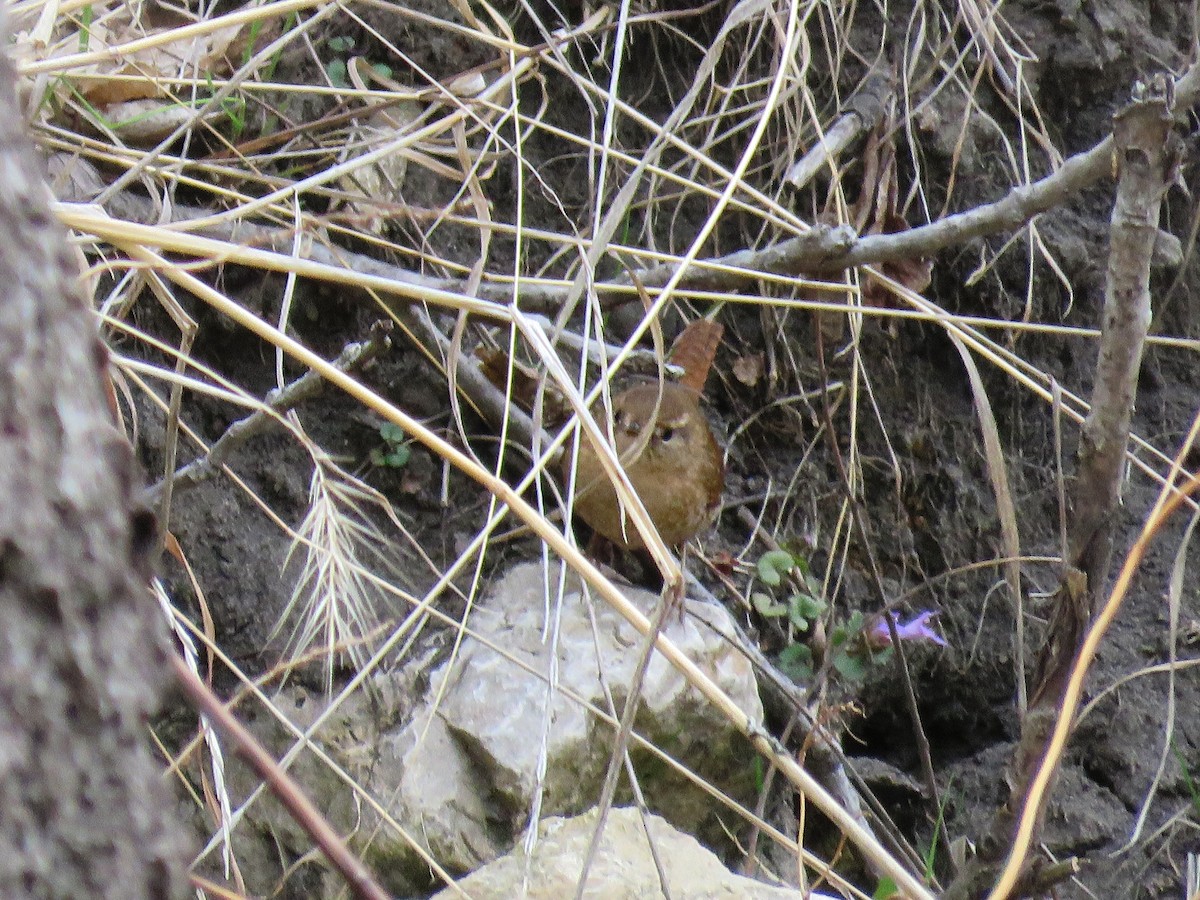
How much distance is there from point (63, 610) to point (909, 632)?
6.79 ft

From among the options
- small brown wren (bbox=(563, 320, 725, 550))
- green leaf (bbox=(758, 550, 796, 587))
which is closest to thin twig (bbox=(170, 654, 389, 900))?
small brown wren (bbox=(563, 320, 725, 550))

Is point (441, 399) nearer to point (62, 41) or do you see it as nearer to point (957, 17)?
point (62, 41)

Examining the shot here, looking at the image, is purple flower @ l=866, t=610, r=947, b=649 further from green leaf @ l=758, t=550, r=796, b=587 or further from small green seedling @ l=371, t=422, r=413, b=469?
small green seedling @ l=371, t=422, r=413, b=469

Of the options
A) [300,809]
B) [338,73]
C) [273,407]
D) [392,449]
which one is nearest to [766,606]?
[392,449]

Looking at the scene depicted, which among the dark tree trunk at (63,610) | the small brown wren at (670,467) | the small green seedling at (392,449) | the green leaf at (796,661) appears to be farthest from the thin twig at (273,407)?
the green leaf at (796,661)

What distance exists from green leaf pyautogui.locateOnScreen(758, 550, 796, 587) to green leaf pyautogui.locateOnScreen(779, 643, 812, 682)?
5.1 inches

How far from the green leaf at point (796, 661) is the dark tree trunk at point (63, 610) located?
6.31 ft

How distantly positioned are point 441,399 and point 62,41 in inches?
33.1

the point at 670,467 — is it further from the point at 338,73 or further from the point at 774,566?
the point at 338,73

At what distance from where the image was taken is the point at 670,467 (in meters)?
2.22

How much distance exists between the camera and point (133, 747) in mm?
474

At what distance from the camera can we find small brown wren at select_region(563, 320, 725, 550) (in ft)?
7.20

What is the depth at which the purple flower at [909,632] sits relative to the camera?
2338 millimetres

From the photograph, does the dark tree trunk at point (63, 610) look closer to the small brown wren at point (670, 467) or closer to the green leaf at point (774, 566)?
the small brown wren at point (670, 467)
